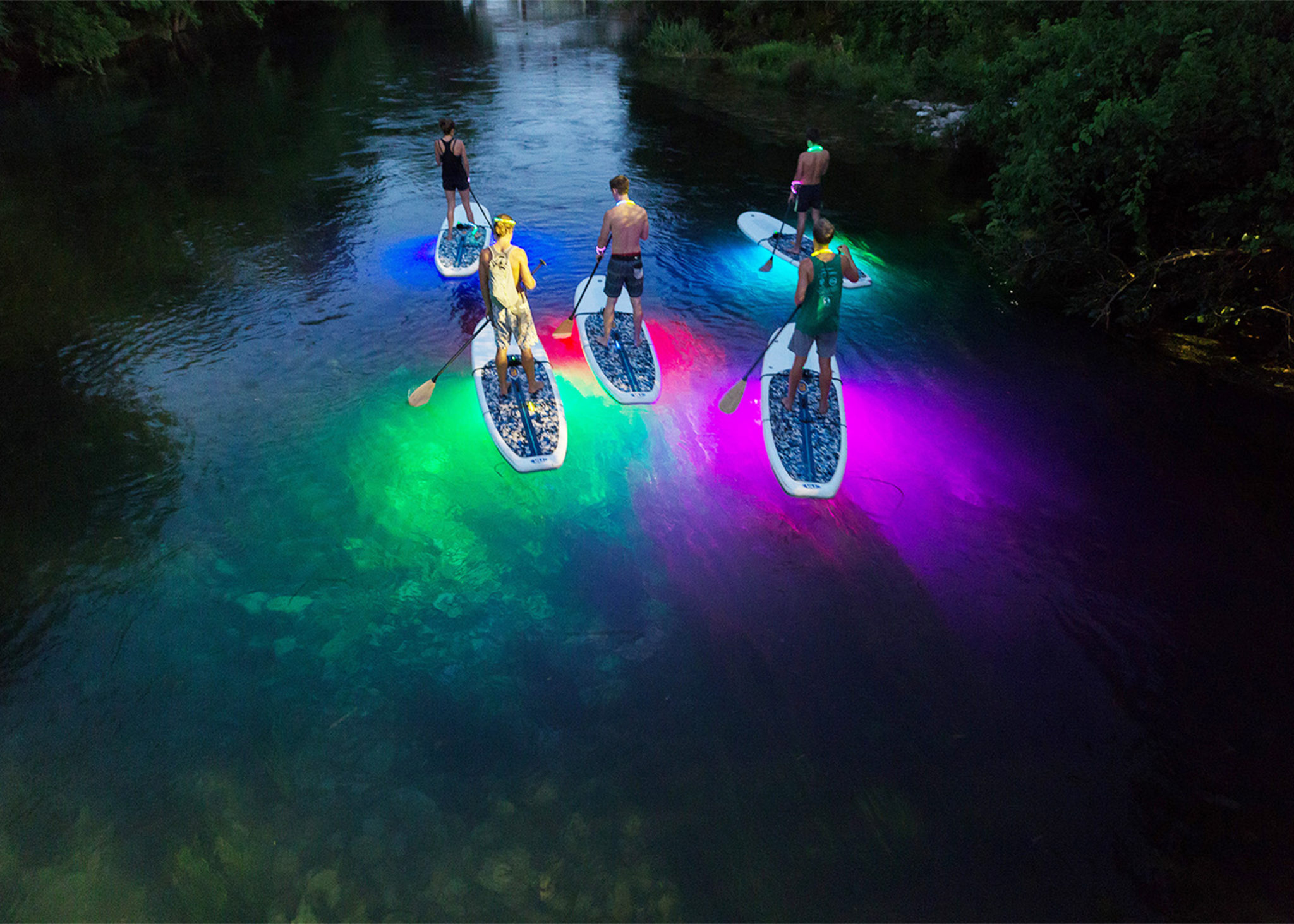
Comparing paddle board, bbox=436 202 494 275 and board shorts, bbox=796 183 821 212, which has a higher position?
board shorts, bbox=796 183 821 212

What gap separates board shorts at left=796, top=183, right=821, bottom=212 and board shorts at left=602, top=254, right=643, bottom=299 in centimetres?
495

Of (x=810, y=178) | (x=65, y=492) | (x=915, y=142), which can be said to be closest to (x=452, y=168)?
(x=810, y=178)

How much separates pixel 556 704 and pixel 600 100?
25.1 m

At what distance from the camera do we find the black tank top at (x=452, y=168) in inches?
508

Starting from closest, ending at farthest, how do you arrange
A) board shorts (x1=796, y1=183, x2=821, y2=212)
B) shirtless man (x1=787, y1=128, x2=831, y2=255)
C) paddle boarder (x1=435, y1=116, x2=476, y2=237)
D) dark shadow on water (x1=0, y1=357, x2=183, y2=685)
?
dark shadow on water (x1=0, y1=357, x2=183, y2=685) < shirtless man (x1=787, y1=128, x2=831, y2=255) < paddle boarder (x1=435, y1=116, x2=476, y2=237) < board shorts (x1=796, y1=183, x2=821, y2=212)

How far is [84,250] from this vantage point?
525 inches

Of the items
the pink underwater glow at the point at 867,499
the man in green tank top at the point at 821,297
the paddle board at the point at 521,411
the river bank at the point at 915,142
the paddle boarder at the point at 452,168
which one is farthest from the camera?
the paddle boarder at the point at 452,168

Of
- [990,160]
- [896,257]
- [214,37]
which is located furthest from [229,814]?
[214,37]

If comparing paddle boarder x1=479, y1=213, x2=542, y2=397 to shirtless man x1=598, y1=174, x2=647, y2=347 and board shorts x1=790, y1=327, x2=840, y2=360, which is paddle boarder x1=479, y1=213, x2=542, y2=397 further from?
board shorts x1=790, y1=327, x2=840, y2=360

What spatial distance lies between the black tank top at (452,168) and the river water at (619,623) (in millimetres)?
1846

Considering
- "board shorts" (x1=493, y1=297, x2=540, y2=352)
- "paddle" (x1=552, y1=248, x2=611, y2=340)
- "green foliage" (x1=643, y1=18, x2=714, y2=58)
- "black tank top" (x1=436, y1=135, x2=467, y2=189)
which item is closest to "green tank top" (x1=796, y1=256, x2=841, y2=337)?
"paddle" (x1=552, y1=248, x2=611, y2=340)

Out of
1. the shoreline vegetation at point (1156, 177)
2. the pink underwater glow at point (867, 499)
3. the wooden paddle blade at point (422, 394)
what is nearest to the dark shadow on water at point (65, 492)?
the wooden paddle blade at point (422, 394)

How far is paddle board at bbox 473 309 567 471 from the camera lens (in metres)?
8.32

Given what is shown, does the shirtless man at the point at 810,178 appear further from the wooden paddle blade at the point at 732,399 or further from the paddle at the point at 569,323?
the wooden paddle blade at the point at 732,399
